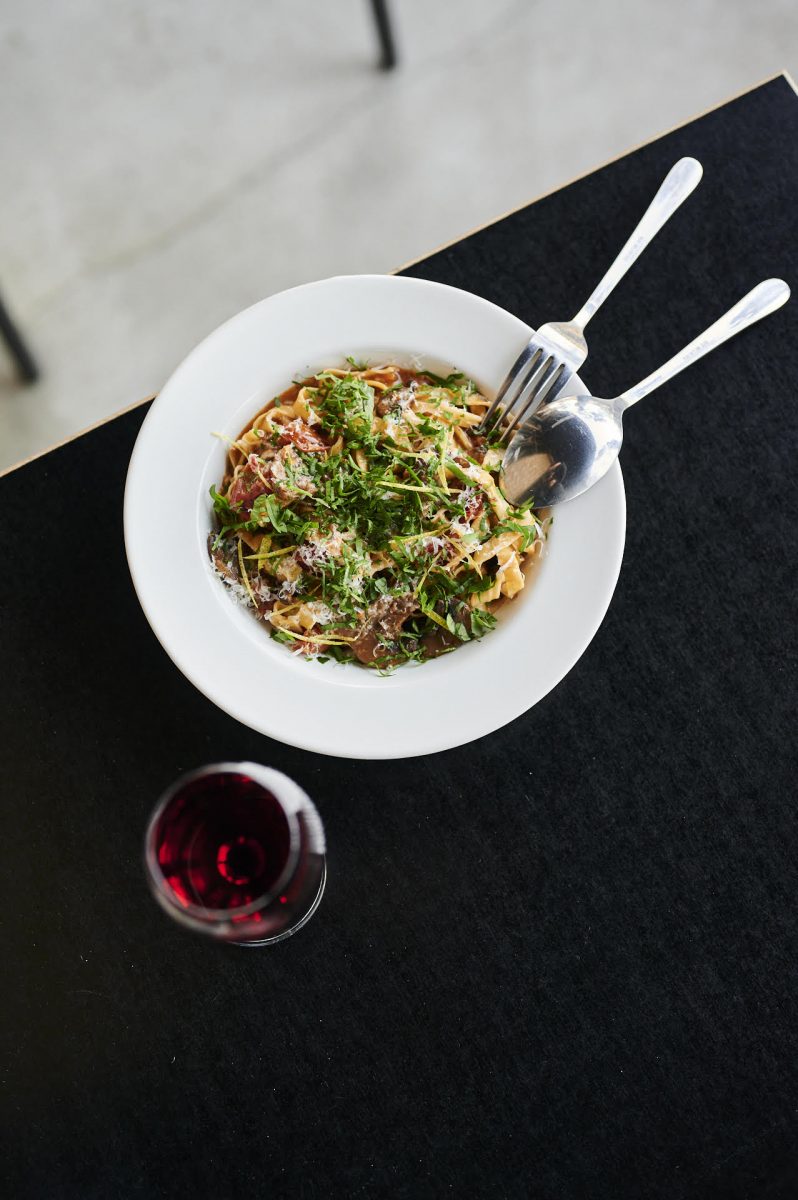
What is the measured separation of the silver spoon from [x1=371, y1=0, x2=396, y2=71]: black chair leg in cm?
192

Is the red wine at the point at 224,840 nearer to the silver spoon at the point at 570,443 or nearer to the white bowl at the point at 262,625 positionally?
the white bowl at the point at 262,625

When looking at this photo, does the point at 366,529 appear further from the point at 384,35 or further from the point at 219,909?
the point at 384,35

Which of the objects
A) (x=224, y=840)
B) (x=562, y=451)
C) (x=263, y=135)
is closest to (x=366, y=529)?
(x=562, y=451)

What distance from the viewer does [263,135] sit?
337cm

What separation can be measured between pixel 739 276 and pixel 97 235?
2195 mm

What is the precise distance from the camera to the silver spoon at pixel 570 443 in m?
1.83

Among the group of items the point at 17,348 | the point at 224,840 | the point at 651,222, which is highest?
the point at 17,348

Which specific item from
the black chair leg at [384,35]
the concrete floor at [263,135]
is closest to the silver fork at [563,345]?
the concrete floor at [263,135]

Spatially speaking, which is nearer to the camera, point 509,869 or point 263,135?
point 509,869

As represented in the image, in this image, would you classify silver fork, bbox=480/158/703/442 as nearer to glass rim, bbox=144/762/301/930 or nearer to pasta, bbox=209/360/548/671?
pasta, bbox=209/360/548/671

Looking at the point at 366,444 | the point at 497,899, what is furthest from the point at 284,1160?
the point at 366,444

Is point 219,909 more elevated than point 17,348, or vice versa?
point 17,348

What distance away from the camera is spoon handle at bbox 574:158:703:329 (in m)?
1.98

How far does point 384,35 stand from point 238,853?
106 inches
